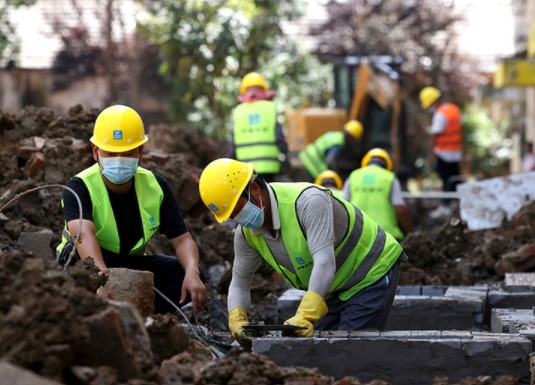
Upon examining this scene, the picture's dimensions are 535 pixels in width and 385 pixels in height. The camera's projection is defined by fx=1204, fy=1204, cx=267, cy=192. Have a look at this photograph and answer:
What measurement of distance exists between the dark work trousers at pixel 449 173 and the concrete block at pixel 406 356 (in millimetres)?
12196

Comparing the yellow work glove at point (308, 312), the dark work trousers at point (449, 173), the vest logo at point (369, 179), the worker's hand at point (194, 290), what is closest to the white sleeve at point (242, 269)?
the worker's hand at point (194, 290)

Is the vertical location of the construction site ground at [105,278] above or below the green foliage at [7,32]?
below

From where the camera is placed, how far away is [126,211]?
24.8 ft

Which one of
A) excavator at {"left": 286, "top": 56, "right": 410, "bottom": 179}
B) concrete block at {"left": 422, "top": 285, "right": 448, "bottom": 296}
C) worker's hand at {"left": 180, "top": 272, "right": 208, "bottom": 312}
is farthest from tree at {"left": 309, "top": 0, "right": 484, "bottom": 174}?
worker's hand at {"left": 180, "top": 272, "right": 208, "bottom": 312}

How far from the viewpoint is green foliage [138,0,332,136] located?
21.9m

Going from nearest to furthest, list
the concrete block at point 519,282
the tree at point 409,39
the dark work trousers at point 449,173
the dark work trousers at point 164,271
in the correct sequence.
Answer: the dark work trousers at point 164,271
the concrete block at point 519,282
the dark work trousers at point 449,173
the tree at point 409,39

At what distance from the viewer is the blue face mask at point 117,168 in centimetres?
741

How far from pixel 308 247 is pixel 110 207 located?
4.37 feet

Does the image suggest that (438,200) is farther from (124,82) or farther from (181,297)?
(181,297)

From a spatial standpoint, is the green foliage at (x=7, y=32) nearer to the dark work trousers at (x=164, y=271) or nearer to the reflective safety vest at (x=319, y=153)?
A: the reflective safety vest at (x=319, y=153)

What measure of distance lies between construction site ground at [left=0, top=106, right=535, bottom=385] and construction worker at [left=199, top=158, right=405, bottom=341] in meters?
0.56

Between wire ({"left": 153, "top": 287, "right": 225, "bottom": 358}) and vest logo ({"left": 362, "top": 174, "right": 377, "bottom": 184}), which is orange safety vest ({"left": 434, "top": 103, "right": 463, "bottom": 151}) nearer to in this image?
vest logo ({"left": 362, "top": 174, "right": 377, "bottom": 184})

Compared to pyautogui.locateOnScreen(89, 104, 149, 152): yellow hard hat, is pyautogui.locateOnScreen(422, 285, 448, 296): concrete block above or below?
below

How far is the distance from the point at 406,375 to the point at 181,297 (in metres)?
1.65
